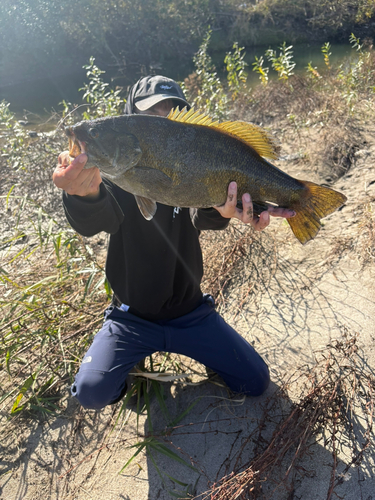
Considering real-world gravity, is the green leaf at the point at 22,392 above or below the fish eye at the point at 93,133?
below

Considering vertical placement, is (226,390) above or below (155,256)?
below

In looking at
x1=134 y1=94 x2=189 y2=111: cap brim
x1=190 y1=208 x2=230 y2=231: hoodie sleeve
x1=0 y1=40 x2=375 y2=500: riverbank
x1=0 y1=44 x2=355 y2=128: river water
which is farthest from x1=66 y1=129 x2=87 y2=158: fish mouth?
x1=0 y1=44 x2=355 y2=128: river water

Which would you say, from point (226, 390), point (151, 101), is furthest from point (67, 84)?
point (226, 390)

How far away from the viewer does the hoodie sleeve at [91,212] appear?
7.59 feet

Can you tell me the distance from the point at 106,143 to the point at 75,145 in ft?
0.62

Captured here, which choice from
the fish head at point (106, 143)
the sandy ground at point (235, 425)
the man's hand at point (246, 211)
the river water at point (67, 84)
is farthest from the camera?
the river water at point (67, 84)

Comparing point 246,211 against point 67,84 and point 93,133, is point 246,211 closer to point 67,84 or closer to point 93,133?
point 93,133

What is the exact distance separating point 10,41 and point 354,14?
21461 mm

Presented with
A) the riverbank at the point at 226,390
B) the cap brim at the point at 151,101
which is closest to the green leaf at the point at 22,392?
the riverbank at the point at 226,390

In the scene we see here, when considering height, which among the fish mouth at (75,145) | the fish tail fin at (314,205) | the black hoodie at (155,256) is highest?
the fish mouth at (75,145)

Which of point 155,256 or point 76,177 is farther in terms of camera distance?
point 155,256

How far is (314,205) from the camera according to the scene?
2.22 meters

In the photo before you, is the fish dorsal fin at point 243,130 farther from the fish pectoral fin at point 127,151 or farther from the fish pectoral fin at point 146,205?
the fish pectoral fin at point 146,205

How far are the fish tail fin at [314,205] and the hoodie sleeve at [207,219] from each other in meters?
0.57
